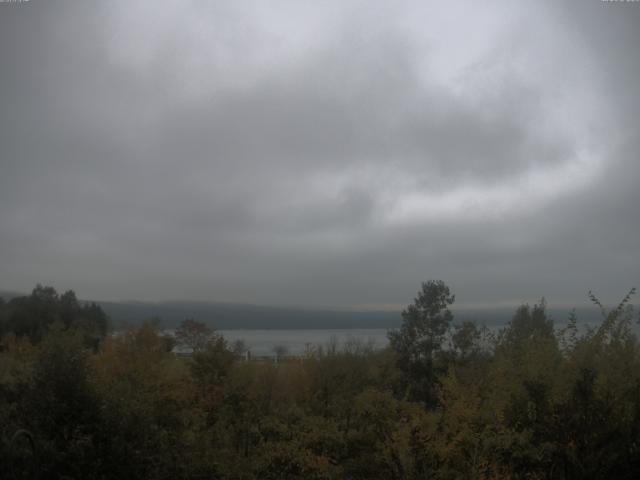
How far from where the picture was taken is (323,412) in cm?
2061

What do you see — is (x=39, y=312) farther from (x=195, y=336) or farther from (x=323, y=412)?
(x=323, y=412)

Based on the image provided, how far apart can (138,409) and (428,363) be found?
14.6 m

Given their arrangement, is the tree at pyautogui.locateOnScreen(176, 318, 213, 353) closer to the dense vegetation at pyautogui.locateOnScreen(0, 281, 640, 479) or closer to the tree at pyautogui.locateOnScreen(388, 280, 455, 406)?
the dense vegetation at pyautogui.locateOnScreen(0, 281, 640, 479)

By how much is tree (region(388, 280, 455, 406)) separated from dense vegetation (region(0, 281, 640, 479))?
134 centimetres

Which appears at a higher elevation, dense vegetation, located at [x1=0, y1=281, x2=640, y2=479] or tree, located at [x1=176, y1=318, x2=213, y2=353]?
tree, located at [x1=176, y1=318, x2=213, y2=353]

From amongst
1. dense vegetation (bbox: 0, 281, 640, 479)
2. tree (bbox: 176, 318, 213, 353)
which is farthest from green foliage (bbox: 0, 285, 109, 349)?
dense vegetation (bbox: 0, 281, 640, 479)

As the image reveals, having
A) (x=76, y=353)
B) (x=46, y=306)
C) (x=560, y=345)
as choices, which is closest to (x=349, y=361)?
(x=560, y=345)

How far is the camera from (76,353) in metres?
12.8

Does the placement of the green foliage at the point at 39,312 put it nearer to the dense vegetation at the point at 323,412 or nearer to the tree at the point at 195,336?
the tree at the point at 195,336

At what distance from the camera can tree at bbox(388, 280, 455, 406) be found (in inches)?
977

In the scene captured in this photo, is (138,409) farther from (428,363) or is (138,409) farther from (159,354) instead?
(428,363)

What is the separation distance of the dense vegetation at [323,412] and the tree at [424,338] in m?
1.34

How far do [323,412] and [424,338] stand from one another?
618cm

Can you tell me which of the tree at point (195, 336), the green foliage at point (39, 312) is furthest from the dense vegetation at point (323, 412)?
the green foliage at point (39, 312)
